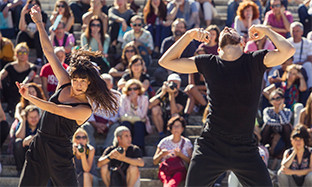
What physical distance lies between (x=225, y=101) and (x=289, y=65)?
5.54m

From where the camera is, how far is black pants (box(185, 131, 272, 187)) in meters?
4.96

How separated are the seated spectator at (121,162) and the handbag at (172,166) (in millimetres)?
315

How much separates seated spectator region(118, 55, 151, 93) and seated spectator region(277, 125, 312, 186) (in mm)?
2508

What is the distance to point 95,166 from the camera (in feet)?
27.9

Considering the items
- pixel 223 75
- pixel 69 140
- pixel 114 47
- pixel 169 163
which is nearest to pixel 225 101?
pixel 223 75

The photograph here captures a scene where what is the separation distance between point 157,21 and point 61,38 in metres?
1.88

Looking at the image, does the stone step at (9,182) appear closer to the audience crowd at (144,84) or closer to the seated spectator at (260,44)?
the audience crowd at (144,84)

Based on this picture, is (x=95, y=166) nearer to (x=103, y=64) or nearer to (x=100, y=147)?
(x=100, y=147)

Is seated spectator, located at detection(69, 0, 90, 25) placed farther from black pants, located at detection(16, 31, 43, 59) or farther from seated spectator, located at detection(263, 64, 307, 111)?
seated spectator, located at detection(263, 64, 307, 111)

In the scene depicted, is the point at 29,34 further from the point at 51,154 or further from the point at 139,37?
the point at 51,154

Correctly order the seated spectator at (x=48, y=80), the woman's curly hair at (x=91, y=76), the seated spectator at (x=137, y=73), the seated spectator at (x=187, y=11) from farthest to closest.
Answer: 1. the seated spectator at (x=187, y=11)
2. the seated spectator at (x=48, y=80)
3. the seated spectator at (x=137, y=73)
4. the woman's curly hair at (x=91, y=76)

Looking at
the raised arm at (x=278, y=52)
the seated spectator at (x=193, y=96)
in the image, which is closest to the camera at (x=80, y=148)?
the seated spectator at (x=193, y=96)

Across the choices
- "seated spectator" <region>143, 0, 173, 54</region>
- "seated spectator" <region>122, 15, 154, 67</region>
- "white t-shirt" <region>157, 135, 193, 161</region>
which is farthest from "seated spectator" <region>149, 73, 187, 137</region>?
"seated spectator" <region>143, 0, 173, 54</region>

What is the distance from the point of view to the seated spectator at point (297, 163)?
327 inches
